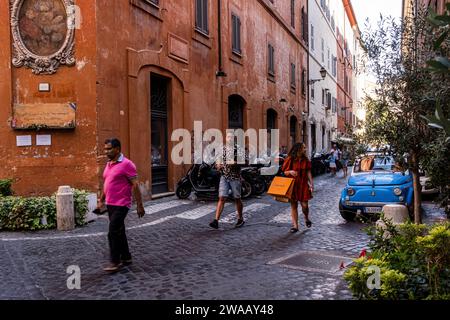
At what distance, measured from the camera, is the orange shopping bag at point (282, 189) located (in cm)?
820

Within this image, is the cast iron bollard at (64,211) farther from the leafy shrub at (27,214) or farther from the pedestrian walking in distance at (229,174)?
the pedestrian walking in distance at (229,174)

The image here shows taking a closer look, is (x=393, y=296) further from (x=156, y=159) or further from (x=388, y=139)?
(x=156, y=159)

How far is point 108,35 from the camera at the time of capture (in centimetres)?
1092

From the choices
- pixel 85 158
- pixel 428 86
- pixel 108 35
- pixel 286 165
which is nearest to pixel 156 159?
pixel 85 158

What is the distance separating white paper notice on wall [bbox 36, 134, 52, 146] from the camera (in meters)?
10.6

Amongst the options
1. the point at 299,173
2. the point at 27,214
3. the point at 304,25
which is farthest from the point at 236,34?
the point at 304,25

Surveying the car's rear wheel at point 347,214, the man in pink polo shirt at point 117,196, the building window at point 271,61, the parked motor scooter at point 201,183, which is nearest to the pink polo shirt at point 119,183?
the man in pink polo shirt at point 117,196

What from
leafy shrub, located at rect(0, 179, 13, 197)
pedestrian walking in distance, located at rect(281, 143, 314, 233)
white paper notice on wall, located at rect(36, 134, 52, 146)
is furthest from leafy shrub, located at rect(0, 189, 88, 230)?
pedestrian walking in distance, located at rect(281, 143, 314, 233)

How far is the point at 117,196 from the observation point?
19.0 feet

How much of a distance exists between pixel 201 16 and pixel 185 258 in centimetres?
1115

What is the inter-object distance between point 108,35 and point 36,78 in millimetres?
1886

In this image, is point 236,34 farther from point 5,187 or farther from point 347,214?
point 5,187

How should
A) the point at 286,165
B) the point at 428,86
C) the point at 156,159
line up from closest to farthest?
the point at 428,86 < the point at 286,165 < the point at 156,159
